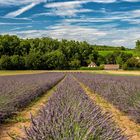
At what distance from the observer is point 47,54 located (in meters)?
118

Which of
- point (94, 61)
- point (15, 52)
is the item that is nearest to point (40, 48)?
point (15, 52)

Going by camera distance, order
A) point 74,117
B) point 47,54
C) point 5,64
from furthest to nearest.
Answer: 1. point 47,54
2. point 5,64
3. point 74,117

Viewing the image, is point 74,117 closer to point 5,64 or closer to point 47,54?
point 5,64

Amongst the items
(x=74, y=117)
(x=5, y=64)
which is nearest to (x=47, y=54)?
(x=5, y=64)

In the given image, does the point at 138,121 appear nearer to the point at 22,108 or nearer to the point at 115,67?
the point at 22,108

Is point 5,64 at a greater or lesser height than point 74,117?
lesser

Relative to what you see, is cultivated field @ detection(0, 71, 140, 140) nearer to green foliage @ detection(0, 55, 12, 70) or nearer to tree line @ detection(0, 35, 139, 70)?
green foliage @ detection(0, 55, 12, 70)

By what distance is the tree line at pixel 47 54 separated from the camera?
106688mm

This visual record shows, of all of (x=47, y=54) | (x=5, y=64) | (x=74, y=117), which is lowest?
(x=5, y=64)

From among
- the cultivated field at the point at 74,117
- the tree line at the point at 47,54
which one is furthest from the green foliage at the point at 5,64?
the cultivated field at the point at 74,117

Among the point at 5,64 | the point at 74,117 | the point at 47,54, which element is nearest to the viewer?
the point at 74,117

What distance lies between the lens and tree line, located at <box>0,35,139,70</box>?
107 meters

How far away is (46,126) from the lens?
201 inches

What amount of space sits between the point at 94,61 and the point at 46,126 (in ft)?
428
